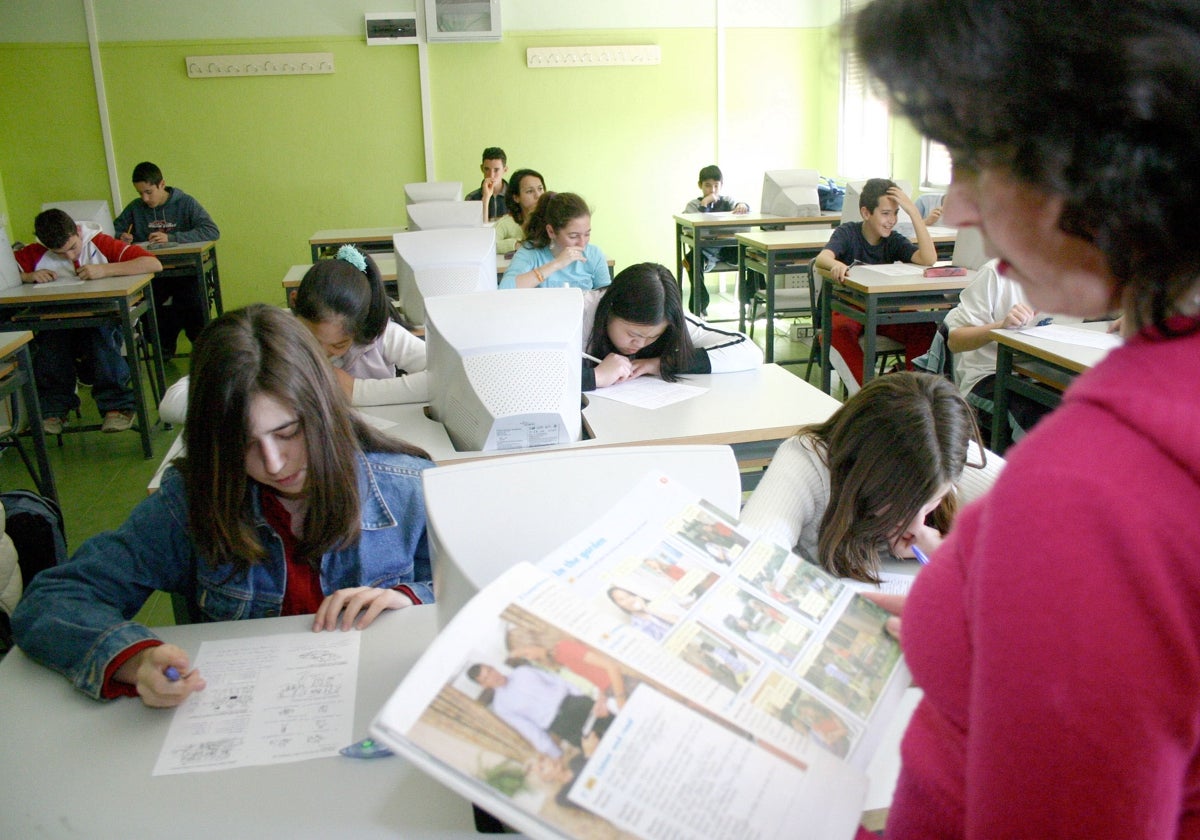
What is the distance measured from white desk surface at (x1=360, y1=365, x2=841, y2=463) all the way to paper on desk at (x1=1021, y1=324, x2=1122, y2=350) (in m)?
0.93

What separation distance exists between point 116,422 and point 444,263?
2.43 meters

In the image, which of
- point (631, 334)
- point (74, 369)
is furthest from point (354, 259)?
point (74, 369)

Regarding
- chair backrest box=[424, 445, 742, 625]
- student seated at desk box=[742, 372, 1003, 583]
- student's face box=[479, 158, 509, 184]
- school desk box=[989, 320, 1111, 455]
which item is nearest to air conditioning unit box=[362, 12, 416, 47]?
student's face box=[479, 158, 509, 184]

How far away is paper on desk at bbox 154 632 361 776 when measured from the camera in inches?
36.7

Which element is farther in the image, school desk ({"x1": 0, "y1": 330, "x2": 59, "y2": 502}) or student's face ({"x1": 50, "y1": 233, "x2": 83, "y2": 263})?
student's face ({"x1": 50, "y1": 233, "x2": 83, "y2": 263})

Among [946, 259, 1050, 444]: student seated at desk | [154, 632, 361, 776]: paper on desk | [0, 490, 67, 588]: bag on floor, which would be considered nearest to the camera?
[154, 632, 361, 776]: paper on desk

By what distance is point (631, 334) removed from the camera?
8.26 ft

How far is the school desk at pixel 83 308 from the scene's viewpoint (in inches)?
150

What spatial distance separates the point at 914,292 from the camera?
3.80 metres

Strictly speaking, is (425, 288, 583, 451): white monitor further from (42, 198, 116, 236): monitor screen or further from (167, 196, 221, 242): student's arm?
(42, 198, 116, 236): monitor screen

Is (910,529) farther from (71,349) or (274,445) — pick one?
(71,349)

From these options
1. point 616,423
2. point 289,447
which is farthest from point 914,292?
point 289,447

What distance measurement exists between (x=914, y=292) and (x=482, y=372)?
258 cm

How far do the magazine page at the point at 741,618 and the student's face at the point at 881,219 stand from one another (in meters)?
3.86
